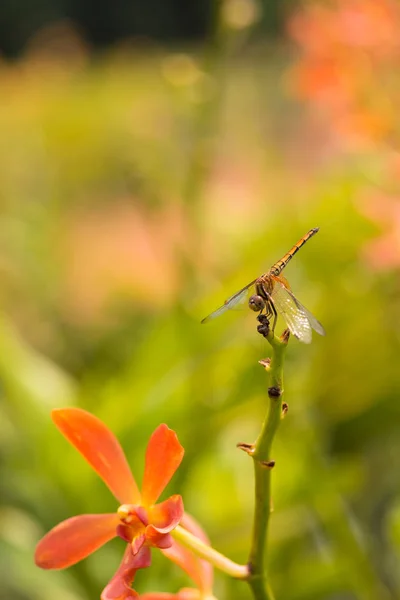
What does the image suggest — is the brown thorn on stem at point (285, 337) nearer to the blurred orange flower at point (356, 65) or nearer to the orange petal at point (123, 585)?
the orange petal at point (123, 585)

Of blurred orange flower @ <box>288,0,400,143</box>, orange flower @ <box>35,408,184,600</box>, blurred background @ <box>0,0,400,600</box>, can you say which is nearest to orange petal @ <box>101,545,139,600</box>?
orange flower @ <box>35,408,184,600</box>

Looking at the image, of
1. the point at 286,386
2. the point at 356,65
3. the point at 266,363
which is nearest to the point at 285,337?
the point at 266,363

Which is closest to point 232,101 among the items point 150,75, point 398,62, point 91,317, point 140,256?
point 140,256

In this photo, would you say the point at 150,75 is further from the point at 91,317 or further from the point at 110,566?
the point at 110,566

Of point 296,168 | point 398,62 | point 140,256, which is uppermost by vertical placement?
point 140,256

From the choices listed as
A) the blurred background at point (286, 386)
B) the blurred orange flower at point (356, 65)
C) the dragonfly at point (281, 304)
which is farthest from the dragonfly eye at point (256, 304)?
the blurred orange flower at point (356, 65)

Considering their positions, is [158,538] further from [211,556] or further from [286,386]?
[286,386]
